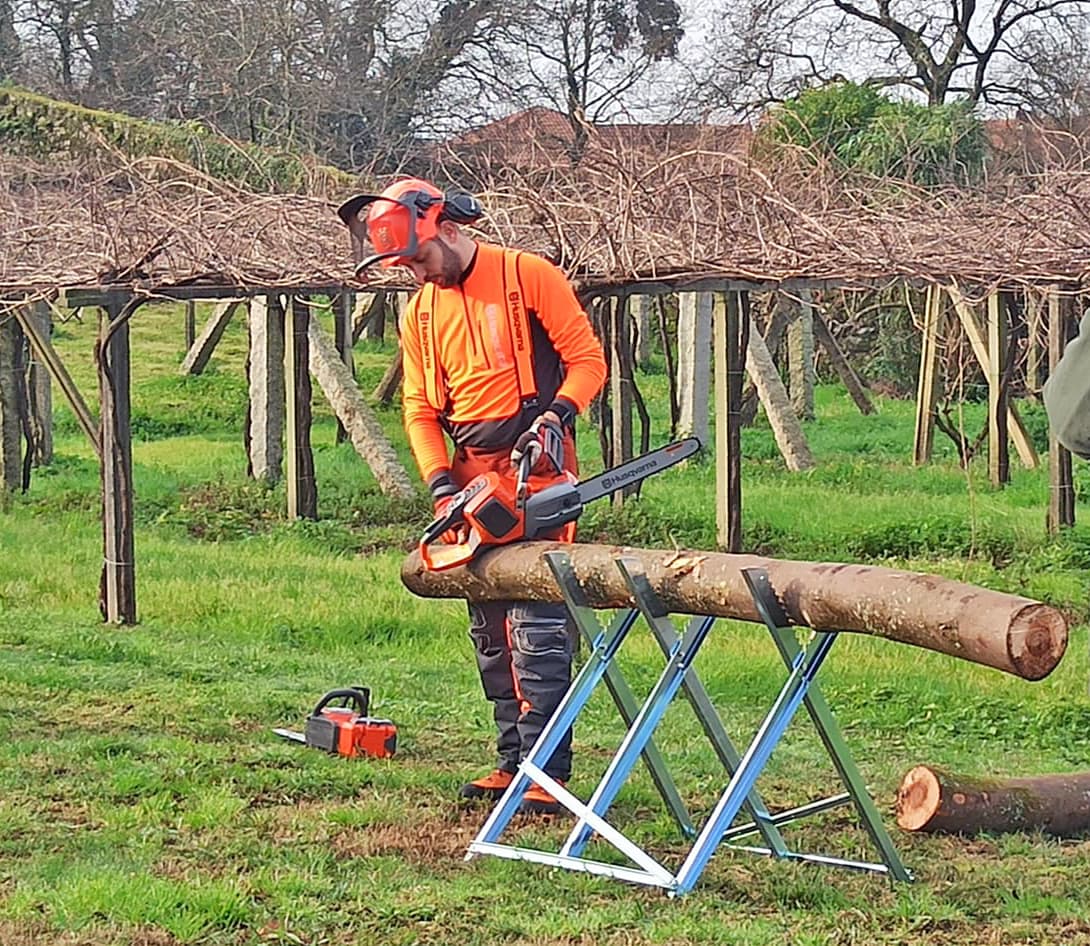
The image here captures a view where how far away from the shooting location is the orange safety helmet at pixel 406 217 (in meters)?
6.67

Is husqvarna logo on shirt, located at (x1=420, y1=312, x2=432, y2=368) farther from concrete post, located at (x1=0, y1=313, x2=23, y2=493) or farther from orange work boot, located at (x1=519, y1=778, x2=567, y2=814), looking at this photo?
concrete post, located at (x1=0, y1=313, x2=23, y2=493)

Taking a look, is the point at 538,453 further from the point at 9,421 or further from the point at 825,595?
the point at 9,421

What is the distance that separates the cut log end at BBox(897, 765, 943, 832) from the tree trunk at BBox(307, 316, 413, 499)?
33.8 feet

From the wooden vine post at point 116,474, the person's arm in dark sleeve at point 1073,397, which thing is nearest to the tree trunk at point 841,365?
the wooden vine post at point 116,474

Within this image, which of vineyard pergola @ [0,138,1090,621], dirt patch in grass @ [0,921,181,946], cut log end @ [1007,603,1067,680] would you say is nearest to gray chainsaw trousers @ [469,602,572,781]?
dirt patch in grass @ [0,921,181,946]

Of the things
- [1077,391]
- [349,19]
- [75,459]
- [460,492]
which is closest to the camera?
[1077,391]

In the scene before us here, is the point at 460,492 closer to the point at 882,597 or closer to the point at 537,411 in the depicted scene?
the point at 537,411

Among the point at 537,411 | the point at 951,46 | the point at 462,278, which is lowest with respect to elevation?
the point at 537,411

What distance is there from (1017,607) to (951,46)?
35.8 m

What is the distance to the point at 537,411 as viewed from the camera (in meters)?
6.98

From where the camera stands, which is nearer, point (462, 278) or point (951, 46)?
point (462, 278)

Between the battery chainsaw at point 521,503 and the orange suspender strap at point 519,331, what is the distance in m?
0.39

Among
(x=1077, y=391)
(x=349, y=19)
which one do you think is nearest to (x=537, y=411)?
(x=1077, y=391)

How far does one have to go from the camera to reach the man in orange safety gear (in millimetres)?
6754
